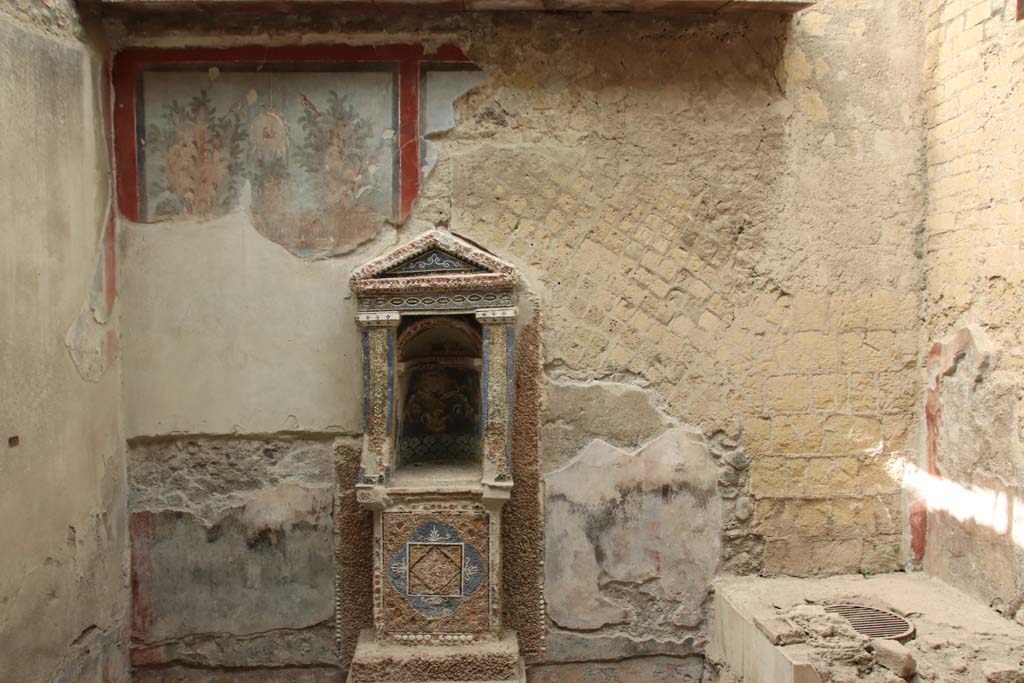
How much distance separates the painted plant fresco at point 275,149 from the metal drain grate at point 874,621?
2.30 metres

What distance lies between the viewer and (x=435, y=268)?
12.1ft

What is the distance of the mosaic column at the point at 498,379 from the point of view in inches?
144

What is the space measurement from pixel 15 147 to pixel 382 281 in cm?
129

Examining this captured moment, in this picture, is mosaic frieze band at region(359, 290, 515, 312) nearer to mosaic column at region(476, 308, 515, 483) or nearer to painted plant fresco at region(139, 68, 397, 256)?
mosaic column at region(476, 308, 515, 483)

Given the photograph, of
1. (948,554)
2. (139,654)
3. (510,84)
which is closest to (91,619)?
(139,654)

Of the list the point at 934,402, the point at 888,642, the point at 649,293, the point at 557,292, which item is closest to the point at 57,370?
the point at 557,292

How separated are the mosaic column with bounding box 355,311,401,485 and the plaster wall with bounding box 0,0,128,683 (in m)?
1.00

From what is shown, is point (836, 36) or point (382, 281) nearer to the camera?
point (382, 281)

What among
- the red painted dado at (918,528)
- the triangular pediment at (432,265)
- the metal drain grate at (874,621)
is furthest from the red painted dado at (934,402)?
the triangular pediment at (432,265)

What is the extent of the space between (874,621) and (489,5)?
8.80 feet

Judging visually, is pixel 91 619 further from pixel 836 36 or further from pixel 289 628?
pixel 836 36

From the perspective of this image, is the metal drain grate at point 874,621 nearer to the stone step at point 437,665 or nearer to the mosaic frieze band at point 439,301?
the stone step at point 437,665

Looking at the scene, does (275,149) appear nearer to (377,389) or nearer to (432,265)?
(432,265)

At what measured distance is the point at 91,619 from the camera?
3582mm
